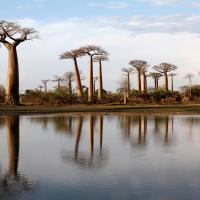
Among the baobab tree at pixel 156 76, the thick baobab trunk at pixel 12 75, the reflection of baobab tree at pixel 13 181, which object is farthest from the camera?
the baobab tree at pixel 156 76

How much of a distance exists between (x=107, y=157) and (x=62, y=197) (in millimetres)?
3432

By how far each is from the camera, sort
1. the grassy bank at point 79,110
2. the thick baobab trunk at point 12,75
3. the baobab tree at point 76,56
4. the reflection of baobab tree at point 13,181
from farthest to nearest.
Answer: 1. the baobab tree at point 76,56
2. the thick baobab trunk at point 12,75
3. the grassy bank at point 79,110
4. the reflection of baobab tree at point 13,181

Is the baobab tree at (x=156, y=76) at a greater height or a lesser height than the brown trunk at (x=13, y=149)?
greater

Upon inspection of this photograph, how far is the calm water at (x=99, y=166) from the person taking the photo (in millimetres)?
6285

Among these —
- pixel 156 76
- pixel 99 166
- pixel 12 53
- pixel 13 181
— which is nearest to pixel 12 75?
pixel 12 53

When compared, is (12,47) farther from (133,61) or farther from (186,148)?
(186,148)

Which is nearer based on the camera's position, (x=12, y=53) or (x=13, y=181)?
(x=13, y=181)

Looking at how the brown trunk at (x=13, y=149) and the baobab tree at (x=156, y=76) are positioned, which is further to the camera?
the baobab tree at (x=156, y=76)

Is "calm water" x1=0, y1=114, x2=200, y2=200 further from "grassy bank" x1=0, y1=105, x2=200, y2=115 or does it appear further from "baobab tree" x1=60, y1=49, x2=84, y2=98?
"baobab tree" x1=60, y1=49, x2=84, y2=98

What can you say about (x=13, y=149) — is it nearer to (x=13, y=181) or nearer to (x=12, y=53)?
(x=13, y=181)

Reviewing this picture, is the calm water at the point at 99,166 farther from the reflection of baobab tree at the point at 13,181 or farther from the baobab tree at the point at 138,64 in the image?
the baobab tree at the point at 138,64

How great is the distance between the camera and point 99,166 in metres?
8.23

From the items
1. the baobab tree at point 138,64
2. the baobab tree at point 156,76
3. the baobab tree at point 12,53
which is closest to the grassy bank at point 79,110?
the baobab tree at point 12,53

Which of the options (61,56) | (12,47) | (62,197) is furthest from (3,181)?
(61,56)
